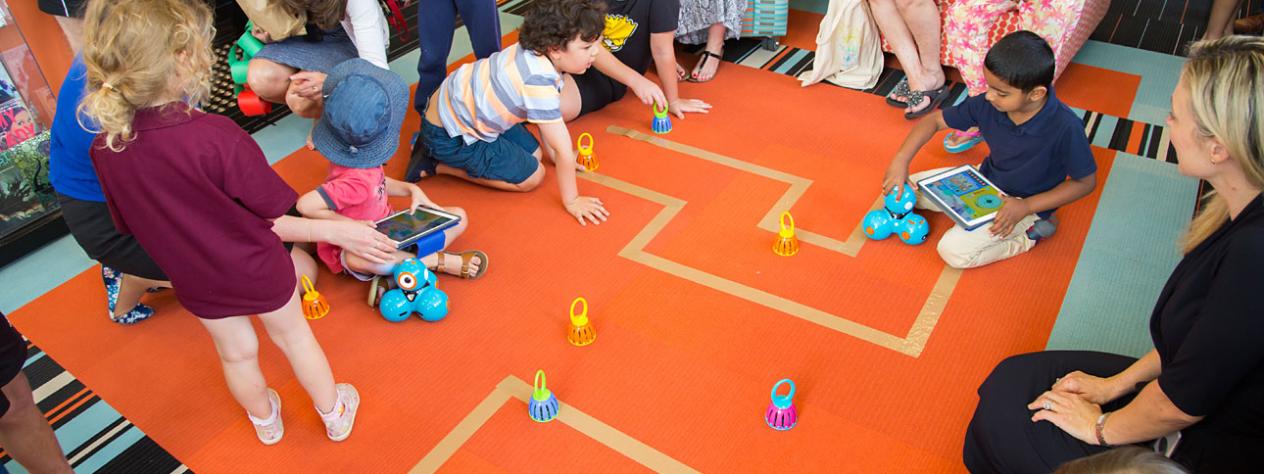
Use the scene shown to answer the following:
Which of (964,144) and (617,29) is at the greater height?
(617,29)

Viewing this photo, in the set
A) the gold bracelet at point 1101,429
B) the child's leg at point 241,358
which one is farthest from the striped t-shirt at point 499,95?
the gold bracelet at point 1101,429

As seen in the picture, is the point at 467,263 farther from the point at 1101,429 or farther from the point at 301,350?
the point at 1101,429

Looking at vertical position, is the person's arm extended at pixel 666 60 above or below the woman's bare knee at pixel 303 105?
below

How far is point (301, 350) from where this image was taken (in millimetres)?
2057

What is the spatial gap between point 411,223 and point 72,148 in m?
0.90

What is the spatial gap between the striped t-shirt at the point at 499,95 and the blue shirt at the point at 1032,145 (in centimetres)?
127

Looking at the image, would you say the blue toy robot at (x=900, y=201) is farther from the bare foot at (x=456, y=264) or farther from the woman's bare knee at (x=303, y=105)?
the woman's bare knee at (x=303, y=105)

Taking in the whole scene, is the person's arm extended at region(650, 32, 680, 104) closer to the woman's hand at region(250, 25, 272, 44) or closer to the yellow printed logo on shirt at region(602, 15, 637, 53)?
the yellow printed logo on shirt at region(602, 15, 637, 53)

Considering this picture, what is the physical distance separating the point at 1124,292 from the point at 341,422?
2.26 metres

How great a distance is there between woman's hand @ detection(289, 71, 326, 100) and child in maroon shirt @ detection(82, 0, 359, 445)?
1.28 metres

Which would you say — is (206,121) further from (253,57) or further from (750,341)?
(253,57)

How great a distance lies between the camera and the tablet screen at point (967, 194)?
107 inches

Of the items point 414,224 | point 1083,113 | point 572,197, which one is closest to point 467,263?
point 414,224

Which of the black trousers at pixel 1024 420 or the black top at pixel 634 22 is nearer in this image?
the black trousers at pixel 1024 420
